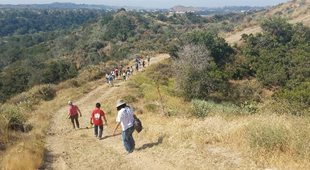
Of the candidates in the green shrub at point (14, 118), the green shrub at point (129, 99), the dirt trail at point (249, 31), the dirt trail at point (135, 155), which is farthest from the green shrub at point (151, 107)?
the dirt trail at point (249, 31)

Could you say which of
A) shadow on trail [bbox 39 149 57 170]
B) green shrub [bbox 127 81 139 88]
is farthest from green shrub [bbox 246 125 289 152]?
green shrub [bbox 127 81 139 88]

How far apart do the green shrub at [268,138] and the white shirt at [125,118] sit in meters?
3.27

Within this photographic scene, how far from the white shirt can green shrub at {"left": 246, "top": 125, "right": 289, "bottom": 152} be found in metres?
3.27

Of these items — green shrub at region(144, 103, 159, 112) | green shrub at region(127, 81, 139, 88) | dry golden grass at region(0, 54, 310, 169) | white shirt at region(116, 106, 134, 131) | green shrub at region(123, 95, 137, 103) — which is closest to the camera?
dry golden grass at region(0, 54, 310, 169)

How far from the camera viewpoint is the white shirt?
254 inches

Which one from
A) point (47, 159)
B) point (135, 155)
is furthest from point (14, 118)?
point (135, 155)

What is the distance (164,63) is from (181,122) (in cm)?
1998

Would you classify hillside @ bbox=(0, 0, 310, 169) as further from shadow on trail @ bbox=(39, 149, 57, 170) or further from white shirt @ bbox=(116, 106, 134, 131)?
white shirt @ bbox=(116, 106, 134, 131)

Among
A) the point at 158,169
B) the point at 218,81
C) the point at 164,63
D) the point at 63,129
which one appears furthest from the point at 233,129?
the point at 164,63

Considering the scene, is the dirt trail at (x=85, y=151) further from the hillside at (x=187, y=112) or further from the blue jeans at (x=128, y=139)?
the blue jeans at (x=128, y=139)

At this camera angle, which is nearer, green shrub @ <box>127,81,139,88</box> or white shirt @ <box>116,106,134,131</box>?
white shirt @ <box>116,106,134,131</box>

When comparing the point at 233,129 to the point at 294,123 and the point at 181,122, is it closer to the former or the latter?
the point at 294,123

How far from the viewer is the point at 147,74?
23.5 meters

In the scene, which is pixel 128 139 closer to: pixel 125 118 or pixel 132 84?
pixel 125 118
